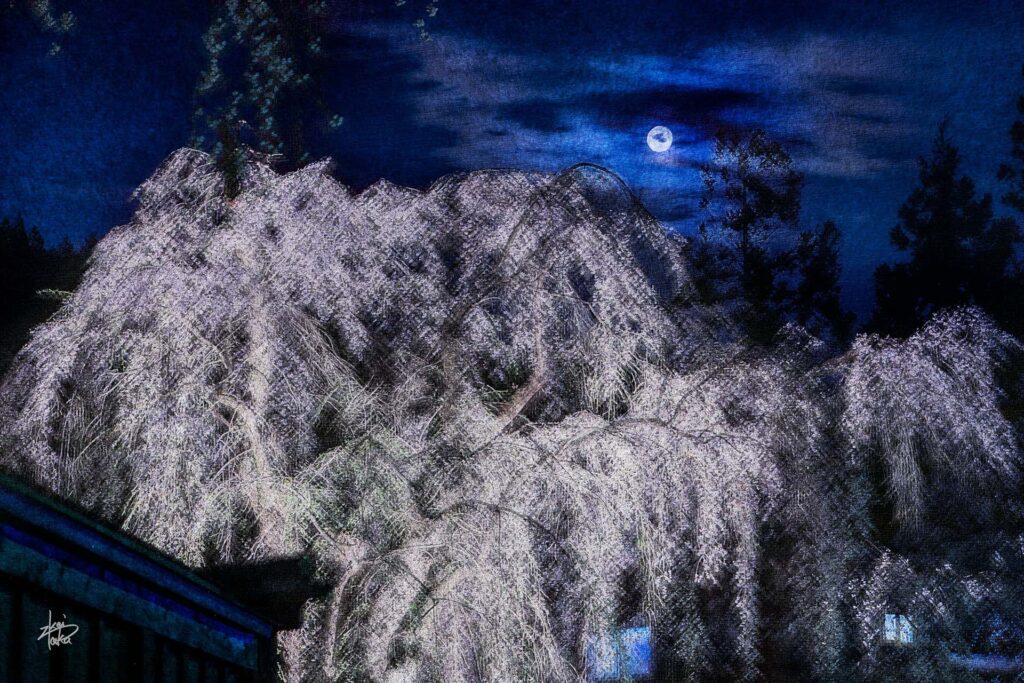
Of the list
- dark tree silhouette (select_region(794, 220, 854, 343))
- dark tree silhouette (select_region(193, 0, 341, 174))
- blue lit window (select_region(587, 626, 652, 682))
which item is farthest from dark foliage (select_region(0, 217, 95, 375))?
dark tree silhouette (select_region(794, 220, 854, 343))

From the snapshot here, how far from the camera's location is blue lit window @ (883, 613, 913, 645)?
2.49m

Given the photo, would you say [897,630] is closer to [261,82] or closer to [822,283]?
[822,283]

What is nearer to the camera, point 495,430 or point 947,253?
point 495,430

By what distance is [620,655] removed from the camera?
7.67 feet

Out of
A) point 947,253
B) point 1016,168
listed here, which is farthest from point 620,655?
point 1016,168

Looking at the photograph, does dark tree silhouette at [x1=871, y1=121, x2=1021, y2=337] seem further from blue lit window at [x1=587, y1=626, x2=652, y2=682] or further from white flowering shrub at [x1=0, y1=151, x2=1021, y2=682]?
blue lit window at [x1=587, y1=626, x2=652, y2=682]

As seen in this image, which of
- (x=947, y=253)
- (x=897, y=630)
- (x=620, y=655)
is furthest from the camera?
(x=947, y=253)

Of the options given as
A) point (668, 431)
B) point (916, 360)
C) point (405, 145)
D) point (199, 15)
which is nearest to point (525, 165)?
point (405, 145)

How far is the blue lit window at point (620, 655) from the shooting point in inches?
90.6
